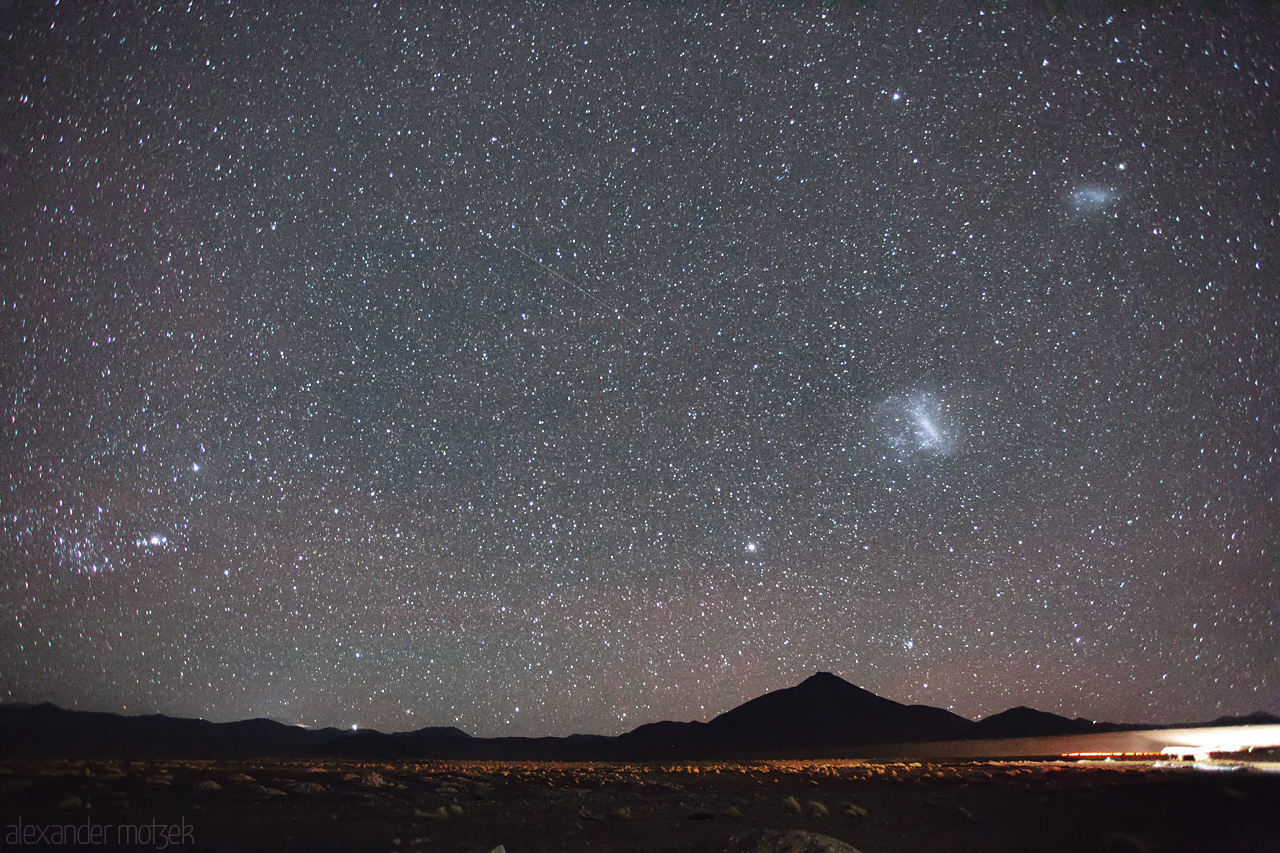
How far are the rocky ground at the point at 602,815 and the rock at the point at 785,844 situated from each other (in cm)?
2

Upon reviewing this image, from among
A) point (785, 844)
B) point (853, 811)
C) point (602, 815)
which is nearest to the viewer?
point (785, 844)

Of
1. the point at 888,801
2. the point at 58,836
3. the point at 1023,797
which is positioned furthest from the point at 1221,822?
the point at 58,836

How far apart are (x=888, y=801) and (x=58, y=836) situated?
9550 mm

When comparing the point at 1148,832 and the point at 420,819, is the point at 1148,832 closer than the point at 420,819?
No

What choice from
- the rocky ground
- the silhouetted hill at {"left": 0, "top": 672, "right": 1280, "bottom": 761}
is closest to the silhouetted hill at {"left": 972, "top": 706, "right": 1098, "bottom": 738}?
the silhouetted hill at {"left": 0, "top": 672, "right": 1280, "bottom": 761}

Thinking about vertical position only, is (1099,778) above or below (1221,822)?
below

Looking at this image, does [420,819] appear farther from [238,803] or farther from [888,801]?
[888,801]

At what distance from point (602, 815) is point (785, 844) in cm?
321

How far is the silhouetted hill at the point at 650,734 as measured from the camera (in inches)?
2712

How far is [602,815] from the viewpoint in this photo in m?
8.08

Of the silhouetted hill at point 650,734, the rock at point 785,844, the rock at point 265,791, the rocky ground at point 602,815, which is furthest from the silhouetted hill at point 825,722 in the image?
the rock at point 785,844

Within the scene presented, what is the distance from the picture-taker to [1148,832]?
7480 mm

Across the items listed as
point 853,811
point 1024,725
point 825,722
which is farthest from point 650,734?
point 853,811

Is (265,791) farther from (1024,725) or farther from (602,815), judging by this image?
(1024,725)
